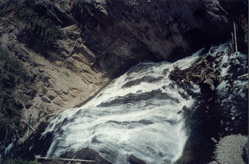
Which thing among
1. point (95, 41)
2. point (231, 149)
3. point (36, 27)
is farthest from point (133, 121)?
point (36, 27)

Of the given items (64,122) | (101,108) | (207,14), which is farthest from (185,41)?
(64,122)

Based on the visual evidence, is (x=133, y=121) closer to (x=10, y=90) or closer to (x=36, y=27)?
(x=10, y=90)

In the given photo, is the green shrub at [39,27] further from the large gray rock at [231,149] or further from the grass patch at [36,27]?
the large gray rock at [231,149]

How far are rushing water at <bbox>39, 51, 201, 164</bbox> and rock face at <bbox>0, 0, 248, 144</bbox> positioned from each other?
79cm

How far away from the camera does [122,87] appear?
42.5 feet

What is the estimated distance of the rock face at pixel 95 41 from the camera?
11.1 m

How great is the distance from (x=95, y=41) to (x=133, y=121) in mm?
5842

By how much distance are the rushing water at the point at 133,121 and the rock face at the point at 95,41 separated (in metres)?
0.79

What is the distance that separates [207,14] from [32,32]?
962cm

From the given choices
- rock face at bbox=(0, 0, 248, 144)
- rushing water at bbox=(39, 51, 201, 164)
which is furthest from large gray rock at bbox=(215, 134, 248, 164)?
rock face at bbox=(0, 0, 248, 144)

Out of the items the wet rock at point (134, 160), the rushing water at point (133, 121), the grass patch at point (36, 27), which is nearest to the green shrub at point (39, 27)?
the grass patch at point (36, 27)

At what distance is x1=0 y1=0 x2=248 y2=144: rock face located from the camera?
36.5 ft

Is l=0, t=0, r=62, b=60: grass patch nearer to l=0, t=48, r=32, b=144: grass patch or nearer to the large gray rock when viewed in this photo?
l=0, t=48, r=32, b=144: grass patch

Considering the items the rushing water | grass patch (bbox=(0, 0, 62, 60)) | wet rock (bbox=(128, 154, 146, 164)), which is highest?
grass patch (bbox=(0, 0, 62, 60))
